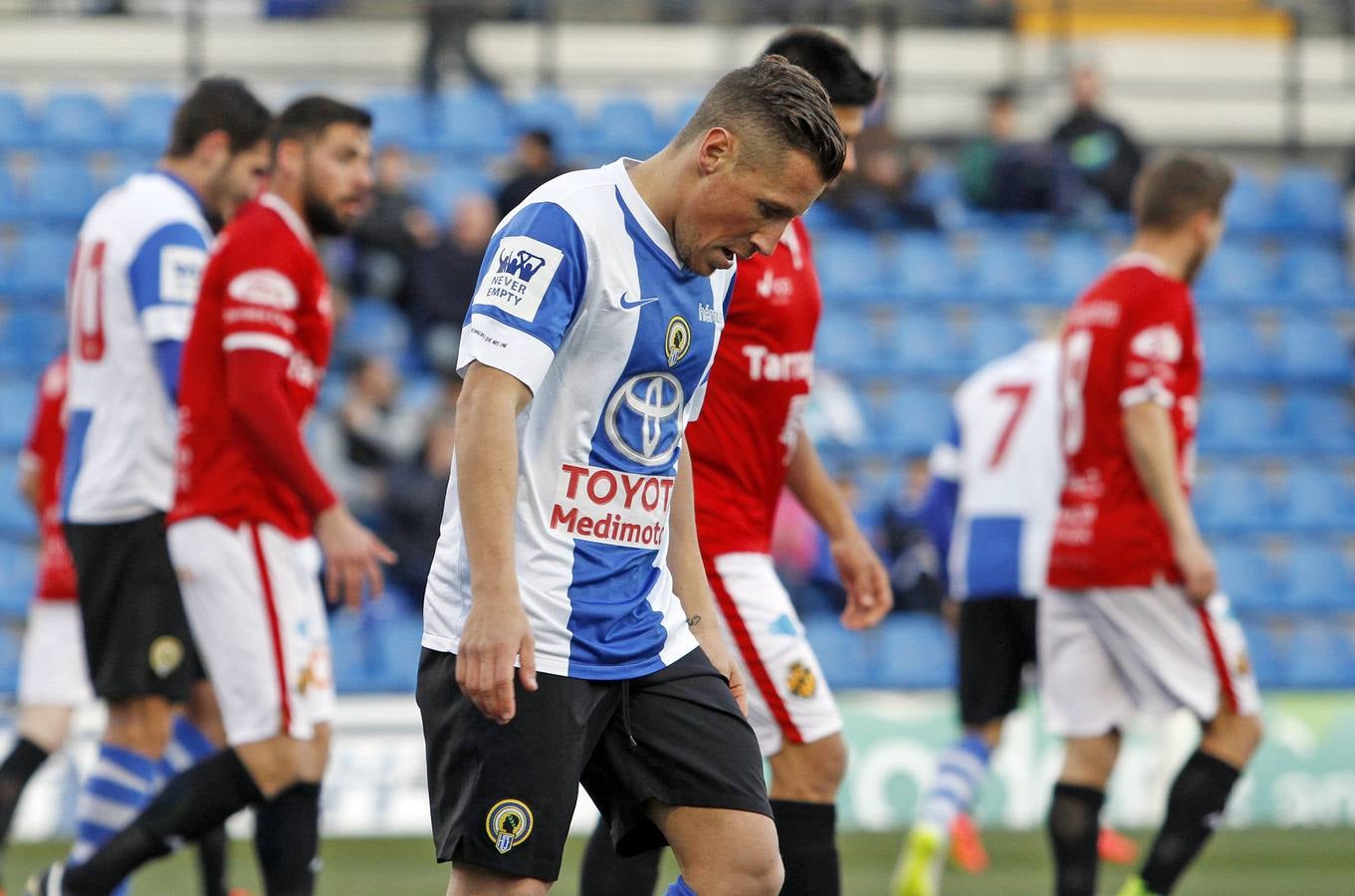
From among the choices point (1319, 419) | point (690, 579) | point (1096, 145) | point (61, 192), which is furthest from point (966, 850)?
point (61, 192)

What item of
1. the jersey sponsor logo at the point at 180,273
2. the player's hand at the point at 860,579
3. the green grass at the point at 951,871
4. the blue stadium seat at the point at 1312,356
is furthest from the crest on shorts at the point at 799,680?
the blue stadium seat at the point at 1312,356

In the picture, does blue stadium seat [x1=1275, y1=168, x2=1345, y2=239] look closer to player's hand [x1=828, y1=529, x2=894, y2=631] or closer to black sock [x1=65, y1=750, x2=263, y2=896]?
player's hand [x1=828, y1=529, x2=894, y2=631]

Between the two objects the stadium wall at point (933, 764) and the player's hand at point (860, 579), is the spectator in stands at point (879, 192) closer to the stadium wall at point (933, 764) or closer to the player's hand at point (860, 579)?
the stadium wall at point (933, 764)

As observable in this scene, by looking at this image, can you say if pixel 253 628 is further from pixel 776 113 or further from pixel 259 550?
pixel 776 113

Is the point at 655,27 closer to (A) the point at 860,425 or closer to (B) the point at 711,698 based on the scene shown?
(A) the point at 860,425

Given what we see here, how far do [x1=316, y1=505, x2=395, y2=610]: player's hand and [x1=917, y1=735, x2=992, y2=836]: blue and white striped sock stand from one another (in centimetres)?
314

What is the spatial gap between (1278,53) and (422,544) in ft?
34.3

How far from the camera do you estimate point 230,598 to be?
5.25 m

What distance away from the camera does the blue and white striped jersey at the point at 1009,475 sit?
7.88 metres

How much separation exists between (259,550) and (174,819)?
2.40 ft

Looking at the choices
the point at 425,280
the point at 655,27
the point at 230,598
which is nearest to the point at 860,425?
the point at 425,280

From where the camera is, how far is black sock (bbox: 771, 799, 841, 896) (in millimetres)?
4707

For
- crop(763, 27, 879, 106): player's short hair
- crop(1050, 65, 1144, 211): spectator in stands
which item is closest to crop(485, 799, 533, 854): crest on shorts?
crop(763, 27, 879, 106): player's short hair

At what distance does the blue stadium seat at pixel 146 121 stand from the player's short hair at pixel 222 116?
26.7 feet
